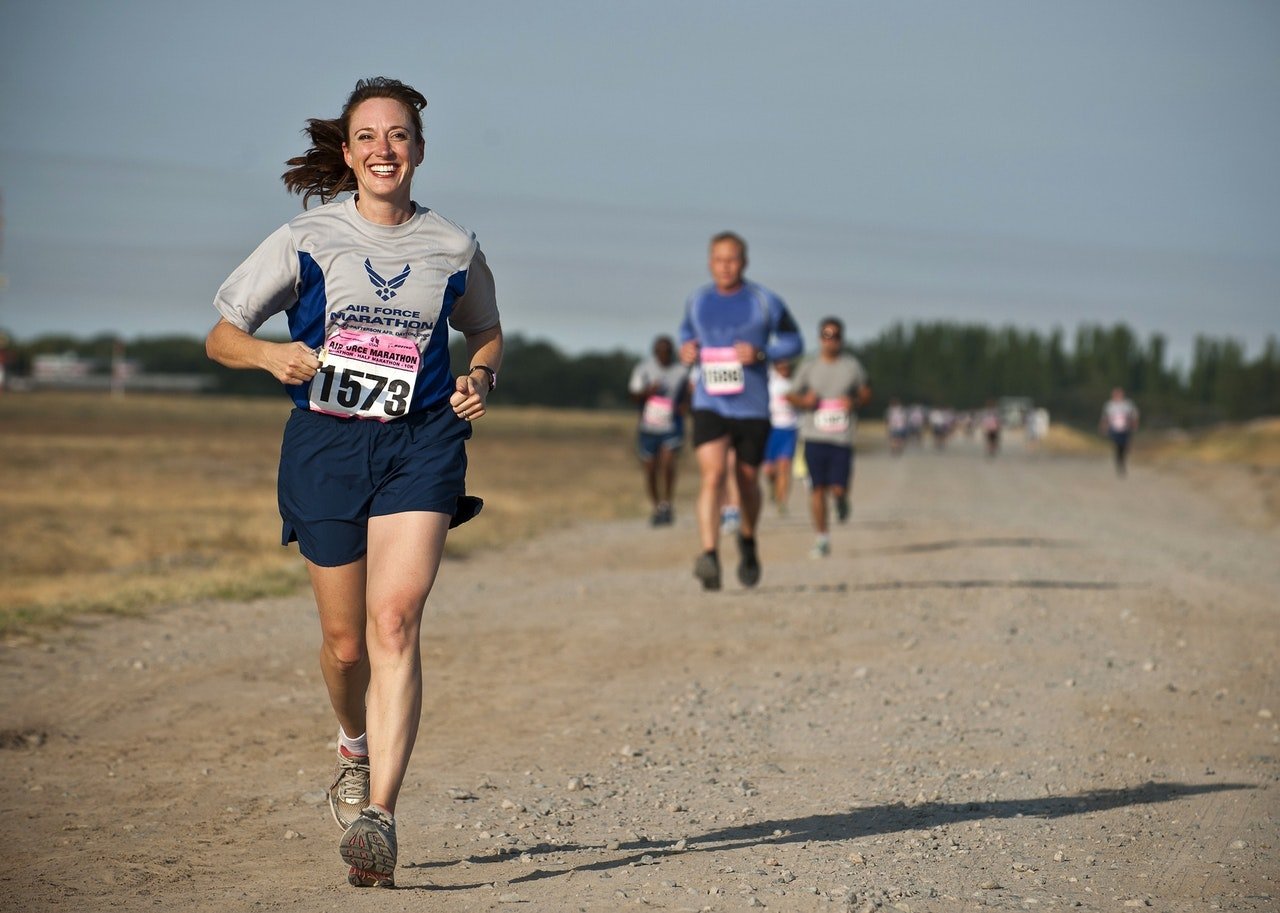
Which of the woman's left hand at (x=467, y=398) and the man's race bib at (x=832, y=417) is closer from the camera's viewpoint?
the woman's left hand at (x=467, y=398)

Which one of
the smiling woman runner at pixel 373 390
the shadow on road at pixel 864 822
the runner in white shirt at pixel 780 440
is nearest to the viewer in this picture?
the smiling woman runner at pixel 373 390

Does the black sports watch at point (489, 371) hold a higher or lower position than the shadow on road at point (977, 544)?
higher

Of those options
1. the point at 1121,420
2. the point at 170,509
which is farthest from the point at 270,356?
the point at 1121,420

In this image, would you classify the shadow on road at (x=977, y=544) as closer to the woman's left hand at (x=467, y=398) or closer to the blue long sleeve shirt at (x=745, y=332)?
the blue long sleeve shirt at (x=745, y=332)

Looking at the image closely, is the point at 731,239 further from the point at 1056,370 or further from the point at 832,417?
the point at 1056,370

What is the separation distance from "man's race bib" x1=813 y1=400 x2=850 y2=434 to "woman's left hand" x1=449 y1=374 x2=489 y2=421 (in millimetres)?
10331

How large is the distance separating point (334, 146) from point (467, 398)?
103cm

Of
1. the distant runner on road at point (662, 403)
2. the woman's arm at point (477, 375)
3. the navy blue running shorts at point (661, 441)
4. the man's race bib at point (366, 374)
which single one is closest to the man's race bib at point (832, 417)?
the distant runner on road at point (662, 403)

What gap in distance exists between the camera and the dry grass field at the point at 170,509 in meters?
13.1

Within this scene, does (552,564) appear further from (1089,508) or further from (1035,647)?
(1089,508)

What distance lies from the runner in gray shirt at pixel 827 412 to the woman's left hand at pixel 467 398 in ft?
32.5

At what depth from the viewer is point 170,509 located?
21797 mm

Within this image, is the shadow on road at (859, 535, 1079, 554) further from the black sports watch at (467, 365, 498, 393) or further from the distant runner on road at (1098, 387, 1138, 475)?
the distant runner on road at (1098, 387, 1138, 475)

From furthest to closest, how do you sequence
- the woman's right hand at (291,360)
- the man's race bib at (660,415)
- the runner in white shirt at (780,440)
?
the runner in white shirt at (780,440)
the man's race bib at (660,415)
the woman's right hand at (291,360)
